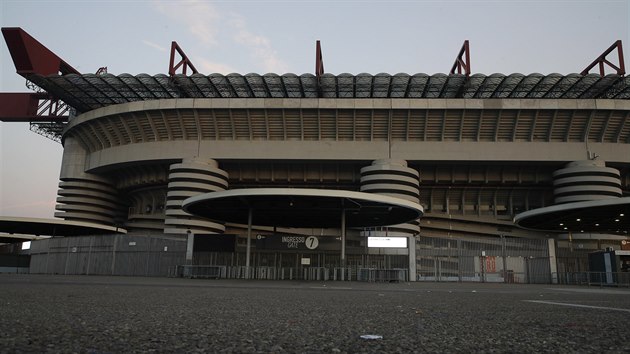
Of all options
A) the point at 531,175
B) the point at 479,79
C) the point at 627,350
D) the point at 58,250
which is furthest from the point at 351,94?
the point at 627,350

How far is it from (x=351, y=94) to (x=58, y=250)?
106ft

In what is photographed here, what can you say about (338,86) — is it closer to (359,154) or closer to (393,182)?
(359,154)

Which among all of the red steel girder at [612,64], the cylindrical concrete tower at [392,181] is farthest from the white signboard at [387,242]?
the red steel girder at [612,64]

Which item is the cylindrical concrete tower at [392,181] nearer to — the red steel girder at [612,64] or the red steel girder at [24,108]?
the red steel girder at [612,64]

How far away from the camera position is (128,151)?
4956 centimetres

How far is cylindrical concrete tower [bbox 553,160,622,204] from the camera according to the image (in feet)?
148

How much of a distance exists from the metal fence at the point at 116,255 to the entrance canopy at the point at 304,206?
4675 millimetres

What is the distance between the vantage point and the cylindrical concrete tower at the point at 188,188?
1788 inches

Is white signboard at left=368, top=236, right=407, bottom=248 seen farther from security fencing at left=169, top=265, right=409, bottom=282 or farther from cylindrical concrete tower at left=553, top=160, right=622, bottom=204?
cylindrical concrete tower at left=553, top=160, right=622, bottom=204

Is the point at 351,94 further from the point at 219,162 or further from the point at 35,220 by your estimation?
the point at 35,220

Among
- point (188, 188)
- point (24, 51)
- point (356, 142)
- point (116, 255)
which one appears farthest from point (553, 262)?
point (24, 51)

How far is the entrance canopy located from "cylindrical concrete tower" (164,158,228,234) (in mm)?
10451

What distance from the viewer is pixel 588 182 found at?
45.2 metres

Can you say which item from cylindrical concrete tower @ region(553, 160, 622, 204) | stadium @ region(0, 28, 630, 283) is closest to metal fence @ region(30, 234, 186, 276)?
stadium @ region(0, 28, 630, 283)
